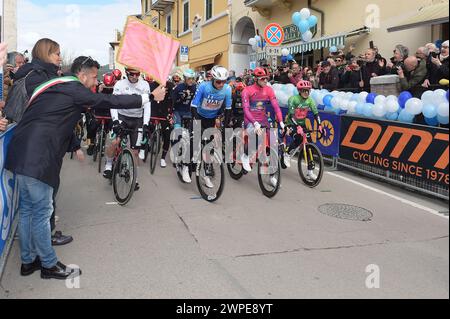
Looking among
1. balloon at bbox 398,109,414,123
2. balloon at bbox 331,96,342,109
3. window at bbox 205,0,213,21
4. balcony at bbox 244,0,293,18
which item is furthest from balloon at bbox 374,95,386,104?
window at bbox 205,0,213,21

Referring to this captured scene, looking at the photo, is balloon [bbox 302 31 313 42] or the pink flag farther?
balloon [bbox 302 31 313 42]

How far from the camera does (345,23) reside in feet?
53.4

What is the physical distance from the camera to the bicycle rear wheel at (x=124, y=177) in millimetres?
6418

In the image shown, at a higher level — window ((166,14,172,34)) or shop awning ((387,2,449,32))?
window ((166,14,172,34))

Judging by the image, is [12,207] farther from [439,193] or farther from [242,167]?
[439,193]

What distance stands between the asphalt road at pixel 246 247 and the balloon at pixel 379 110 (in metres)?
1.50

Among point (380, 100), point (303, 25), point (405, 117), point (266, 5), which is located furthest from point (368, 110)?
point (266, 5)

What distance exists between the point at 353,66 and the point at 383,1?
14.5 feet

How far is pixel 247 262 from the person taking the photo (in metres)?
4.38

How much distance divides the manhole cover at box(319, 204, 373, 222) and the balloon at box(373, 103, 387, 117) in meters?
2.45

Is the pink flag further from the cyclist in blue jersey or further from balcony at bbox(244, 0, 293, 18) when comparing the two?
balcony at bbox(244, 0, 293, 18)

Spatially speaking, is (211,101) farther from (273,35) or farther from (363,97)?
(273,35)

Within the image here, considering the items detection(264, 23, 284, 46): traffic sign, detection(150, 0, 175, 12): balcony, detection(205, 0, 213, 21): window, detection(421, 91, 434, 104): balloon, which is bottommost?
detection(421, 91, 434, 104): balloon

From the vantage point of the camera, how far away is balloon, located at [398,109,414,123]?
7649 millimetres
